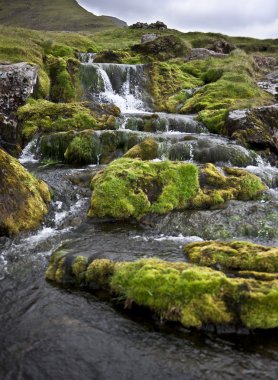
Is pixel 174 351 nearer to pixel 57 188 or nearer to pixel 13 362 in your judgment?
pixel 13 362

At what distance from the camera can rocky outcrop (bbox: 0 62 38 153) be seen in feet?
76.4

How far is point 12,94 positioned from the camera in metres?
24.9

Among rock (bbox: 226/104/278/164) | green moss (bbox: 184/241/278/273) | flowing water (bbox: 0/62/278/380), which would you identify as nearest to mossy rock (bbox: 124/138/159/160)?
flowing water (bbox: 0/62/278/380)

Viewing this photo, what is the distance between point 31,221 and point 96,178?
3.85m

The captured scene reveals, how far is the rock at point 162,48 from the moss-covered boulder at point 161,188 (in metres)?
37.8

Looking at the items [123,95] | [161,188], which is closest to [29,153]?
[161,188]

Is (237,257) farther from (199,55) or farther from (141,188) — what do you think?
(199,55)

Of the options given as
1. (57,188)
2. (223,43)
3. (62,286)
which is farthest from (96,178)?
(223,43)

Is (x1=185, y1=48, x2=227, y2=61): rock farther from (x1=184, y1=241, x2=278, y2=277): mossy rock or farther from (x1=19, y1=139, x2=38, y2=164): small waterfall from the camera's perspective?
(x1=184, y1=241, x2=278, y2=277): mossy rock

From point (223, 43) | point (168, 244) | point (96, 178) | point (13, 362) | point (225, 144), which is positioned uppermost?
point (223, 43)

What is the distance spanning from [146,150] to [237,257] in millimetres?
11103

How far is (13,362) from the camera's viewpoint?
23.5 ft

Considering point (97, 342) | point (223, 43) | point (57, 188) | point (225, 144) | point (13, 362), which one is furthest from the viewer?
point (223, 43)

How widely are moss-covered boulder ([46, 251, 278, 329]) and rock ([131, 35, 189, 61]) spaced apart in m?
45.3
